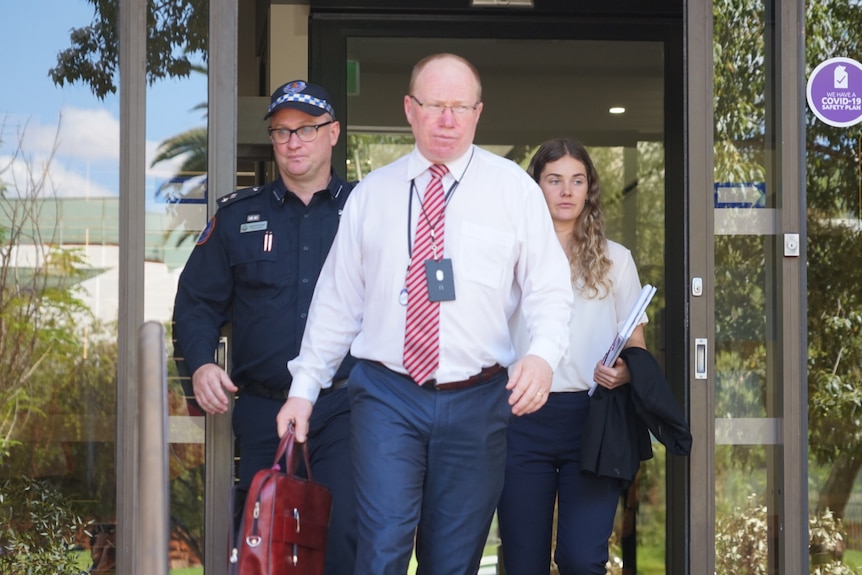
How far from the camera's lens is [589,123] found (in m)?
9.31

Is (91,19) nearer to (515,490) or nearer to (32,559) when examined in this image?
(32,559)

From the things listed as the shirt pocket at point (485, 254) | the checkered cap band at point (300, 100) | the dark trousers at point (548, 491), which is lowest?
the dark trousers at point (548, 491)

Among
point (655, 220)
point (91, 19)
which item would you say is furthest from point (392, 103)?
point (91, 19)

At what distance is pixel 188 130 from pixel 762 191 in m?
2.06

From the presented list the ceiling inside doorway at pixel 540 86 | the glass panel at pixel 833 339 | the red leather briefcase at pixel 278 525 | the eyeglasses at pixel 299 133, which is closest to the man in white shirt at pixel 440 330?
the red leather briefcase at pixel 278 525

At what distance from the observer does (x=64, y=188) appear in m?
4.78

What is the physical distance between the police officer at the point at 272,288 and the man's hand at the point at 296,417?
0.58 m

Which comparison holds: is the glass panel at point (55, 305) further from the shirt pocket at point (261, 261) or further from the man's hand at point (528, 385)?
the man's hand at point (528, 385)

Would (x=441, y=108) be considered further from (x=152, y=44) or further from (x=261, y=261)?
(x=152, y=44)

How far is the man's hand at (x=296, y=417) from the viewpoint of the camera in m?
3.56

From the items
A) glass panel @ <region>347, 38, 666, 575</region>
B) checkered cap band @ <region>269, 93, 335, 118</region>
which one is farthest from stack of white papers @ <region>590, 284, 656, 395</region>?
glass panel @ <region>347, 38, 666, 575</region>

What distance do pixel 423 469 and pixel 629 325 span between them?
0.98 metres

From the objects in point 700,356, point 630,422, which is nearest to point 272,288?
point 630,422

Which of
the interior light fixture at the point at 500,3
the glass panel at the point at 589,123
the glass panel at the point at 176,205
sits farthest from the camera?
the glass panel at the point at 589,123
